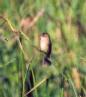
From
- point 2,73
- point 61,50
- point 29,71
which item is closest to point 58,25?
point 61,50

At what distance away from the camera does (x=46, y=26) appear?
16.7 ft

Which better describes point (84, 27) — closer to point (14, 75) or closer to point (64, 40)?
point (64, 40)

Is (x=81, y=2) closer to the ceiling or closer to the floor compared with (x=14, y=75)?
closer to the ceiling

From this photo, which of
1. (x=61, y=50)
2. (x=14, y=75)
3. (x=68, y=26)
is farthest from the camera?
(x=68, y=26)

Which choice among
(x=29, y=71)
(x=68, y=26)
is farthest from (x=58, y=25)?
(x=29, y=71)

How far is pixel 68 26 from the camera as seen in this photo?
5082 mm

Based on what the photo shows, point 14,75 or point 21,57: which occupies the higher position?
point 21,57

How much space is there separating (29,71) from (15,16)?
8.77 ft

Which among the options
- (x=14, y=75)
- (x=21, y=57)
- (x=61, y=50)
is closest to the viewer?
(x=21, y=57)

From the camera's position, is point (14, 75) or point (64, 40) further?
point (64, 40)

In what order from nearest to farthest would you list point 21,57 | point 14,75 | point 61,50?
1. point 21,57
2. point 14,75
3. point 61,50

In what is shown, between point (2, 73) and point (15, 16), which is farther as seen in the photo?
point (15, 16)

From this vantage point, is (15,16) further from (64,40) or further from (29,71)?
(29,71)

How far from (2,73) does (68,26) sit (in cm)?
97
